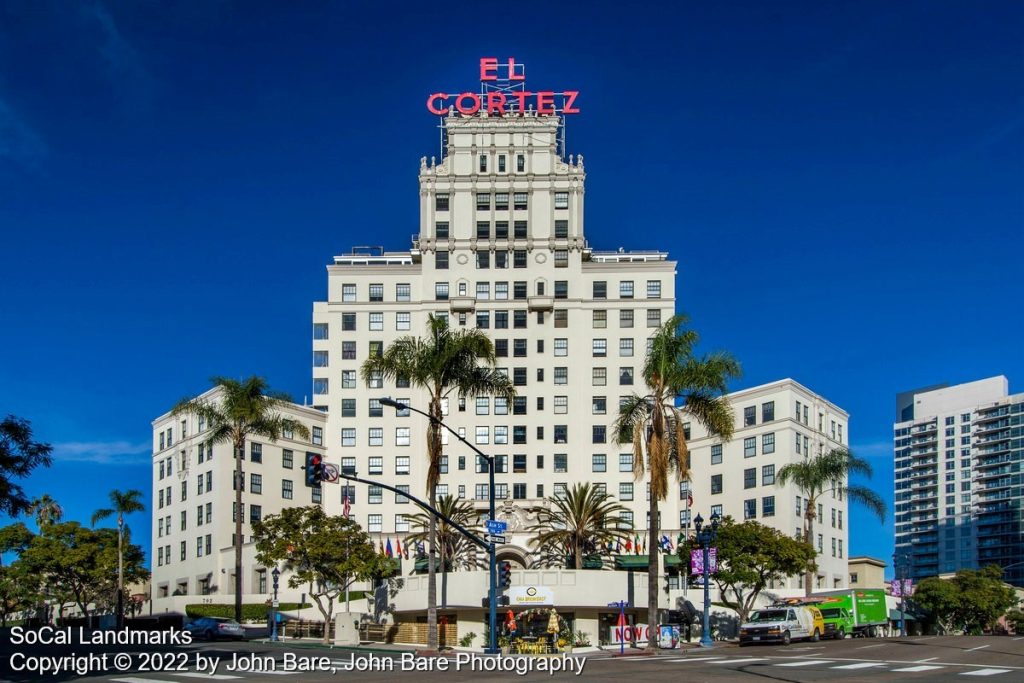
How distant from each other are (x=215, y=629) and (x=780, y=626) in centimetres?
3071

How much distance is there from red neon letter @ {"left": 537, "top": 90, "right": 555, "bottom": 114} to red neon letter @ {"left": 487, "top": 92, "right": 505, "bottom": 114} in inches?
133

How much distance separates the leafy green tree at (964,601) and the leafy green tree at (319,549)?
142ft

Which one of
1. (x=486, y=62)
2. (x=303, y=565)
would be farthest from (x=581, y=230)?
(x=303, y=565)

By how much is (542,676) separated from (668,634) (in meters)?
26.9

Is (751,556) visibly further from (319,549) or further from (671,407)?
(319,549)

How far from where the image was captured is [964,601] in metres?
93.5

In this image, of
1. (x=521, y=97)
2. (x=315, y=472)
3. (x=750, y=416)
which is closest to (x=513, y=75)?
(x=521, y=97)

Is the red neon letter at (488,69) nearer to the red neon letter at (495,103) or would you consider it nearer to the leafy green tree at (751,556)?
the red neon letter at (495,103)

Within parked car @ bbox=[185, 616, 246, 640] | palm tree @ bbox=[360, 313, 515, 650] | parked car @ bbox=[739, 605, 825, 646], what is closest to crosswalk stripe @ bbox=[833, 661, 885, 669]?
parked car @ bbox=[739, 605, 825, 646]

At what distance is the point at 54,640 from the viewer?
204 feet

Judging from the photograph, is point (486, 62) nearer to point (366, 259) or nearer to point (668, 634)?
point (366, 259)

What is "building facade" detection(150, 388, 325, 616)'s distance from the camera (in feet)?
331

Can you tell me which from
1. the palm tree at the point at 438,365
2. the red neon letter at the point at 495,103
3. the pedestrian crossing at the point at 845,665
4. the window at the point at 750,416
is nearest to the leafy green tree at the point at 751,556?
the palm tree at the point at 438,365

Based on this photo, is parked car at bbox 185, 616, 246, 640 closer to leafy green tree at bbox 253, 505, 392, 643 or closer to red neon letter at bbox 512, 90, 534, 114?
leafy green tree at bbox 253, 505, 392, 643
